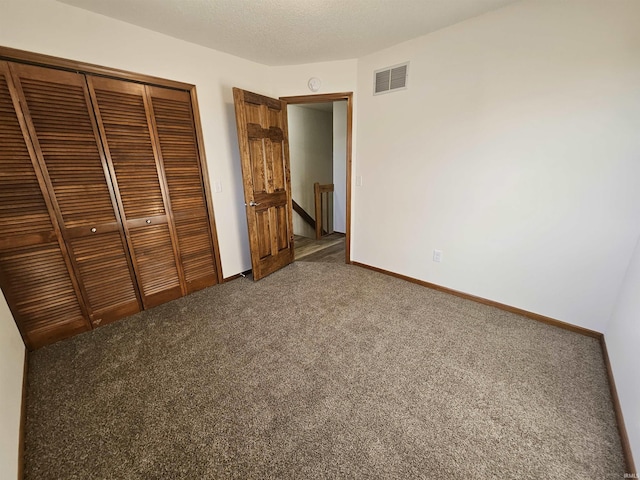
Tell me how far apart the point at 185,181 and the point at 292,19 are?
162cm

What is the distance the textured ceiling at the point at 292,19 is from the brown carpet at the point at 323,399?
7.63ft

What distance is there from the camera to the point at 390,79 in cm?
252

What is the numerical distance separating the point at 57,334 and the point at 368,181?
10.1ft

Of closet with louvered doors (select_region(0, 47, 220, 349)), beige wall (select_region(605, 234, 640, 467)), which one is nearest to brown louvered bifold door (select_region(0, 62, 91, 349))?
closet with louvered doors (select_region(0, 47, 220, 349))

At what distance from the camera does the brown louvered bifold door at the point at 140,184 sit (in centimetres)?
194

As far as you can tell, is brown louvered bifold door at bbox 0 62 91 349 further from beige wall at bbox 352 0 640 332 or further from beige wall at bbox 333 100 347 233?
beige wall at bbox 333 100 347 233

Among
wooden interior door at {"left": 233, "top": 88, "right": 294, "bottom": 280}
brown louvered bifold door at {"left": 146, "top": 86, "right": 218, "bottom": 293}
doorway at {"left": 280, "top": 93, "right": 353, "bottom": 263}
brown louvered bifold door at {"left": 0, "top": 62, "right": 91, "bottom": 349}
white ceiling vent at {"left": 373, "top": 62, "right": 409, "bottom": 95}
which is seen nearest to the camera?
brown louvered bifold door at {"left": 0, "top": 62, "right": 91, "bottom": 349}

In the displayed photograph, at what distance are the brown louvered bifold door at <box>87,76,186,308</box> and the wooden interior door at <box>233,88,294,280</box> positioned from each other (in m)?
0.75

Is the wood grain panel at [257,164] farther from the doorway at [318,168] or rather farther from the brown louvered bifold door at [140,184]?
the doorway at [318,168]

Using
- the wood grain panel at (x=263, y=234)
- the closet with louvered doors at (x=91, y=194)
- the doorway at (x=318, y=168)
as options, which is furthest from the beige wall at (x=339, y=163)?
the closet with louvered doors at (x=91, y=194)

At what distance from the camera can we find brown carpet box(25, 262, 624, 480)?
3.70ft

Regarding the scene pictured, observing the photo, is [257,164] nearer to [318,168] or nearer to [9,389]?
[9,389]

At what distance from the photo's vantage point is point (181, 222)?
96.4 inches

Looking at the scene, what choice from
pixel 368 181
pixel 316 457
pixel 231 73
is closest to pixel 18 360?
pixel 316 457
